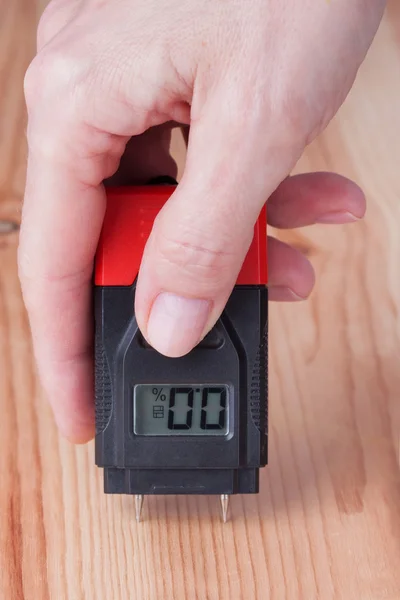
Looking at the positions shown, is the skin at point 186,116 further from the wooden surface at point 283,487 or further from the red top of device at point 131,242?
the wooden surface at point 283,487

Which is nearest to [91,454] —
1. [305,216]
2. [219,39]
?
[305,216]

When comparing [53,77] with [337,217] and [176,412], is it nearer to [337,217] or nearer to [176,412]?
[176,412]

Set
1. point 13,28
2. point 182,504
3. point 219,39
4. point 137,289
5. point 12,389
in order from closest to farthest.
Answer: point 219,39 < point 137,289 < point 182,504 < point 12,389 < point 13,28

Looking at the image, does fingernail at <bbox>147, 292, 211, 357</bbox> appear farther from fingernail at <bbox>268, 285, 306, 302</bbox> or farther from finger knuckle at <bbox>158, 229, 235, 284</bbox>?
fingernail at <bbox>268, 285, 306, 302</bbox>

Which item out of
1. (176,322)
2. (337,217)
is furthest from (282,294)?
(176,322)

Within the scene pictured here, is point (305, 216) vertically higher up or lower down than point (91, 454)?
higher up

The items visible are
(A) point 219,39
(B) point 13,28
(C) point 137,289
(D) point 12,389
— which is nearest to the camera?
(A) point 219,39

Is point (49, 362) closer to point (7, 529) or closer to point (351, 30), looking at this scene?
point (7, 529)
